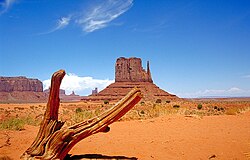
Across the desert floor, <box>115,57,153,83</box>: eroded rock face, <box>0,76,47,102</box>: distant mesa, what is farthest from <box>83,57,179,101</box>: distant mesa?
the desert floor

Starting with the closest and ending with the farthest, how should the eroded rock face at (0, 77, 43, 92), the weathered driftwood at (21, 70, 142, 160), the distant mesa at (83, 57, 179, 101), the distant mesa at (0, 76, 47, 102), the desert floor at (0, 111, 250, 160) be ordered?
the weathered driftwood at (21, 70, 142, 160), the desert floor at (0, 111, 250, 160), the distant mesa at (83, 57, 179, 101), the distant mesa at (0, 76, 47, 102), the eroded rock face at (0, 77, 43, 92)

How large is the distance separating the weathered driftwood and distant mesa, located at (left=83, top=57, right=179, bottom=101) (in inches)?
3565

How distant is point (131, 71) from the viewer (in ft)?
409

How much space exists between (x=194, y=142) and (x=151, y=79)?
114740 mm

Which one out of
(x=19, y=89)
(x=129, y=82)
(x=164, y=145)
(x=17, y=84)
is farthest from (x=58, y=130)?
(x=19, y=89)

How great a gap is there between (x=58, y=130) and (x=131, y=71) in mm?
117846

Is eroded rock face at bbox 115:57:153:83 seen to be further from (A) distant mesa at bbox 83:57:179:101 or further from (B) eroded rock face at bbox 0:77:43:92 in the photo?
(B) eroded rock face at bbox 0:77:43:92

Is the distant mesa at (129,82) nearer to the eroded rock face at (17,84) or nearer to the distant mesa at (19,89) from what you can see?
the distant mesa at (19,89)

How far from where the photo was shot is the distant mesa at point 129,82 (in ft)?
334

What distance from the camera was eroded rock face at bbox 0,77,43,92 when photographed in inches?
6115

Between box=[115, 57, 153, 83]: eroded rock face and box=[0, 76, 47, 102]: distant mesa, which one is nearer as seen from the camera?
box=[115, 57, 153, 83]: eroded rock face

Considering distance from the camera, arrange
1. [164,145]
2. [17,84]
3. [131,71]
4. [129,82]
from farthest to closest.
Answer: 1. [17,84]
2. [131,71]
3. [129,82]
4. [164,145]

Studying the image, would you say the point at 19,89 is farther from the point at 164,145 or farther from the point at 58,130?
the point at 58,130

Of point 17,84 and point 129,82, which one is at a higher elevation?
point 17,84
